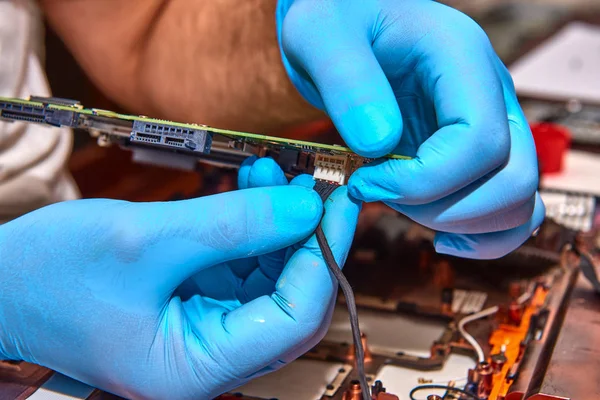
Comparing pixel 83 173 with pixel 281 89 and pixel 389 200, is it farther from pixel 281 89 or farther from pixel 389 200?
pixel 389 200

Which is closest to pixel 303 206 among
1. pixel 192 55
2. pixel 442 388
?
pixel 442 388

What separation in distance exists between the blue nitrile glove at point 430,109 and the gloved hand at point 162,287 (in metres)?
0.08

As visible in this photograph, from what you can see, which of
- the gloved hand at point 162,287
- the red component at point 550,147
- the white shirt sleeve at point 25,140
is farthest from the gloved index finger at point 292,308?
the red component at point 550,147

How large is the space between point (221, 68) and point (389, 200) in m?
A: 0.58

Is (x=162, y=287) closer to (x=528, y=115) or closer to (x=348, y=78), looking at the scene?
(x=348, y=78)

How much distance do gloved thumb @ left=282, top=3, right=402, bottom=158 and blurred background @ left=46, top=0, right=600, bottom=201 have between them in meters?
0.50

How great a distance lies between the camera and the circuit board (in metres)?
0.77

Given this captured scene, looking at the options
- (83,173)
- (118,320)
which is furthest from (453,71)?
(83,173)

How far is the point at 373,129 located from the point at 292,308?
0.68 feet

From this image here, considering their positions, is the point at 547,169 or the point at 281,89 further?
the point at 547,169

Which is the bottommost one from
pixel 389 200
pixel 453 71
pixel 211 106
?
pixel 389 200

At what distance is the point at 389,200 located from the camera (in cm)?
80

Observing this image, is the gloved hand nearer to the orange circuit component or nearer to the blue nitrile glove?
the blue nitrile glove

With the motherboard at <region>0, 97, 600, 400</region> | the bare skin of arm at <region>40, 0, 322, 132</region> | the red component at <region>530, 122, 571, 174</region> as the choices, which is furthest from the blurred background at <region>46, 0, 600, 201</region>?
the motherboard at <region>0, 97, 600, 400</region>
